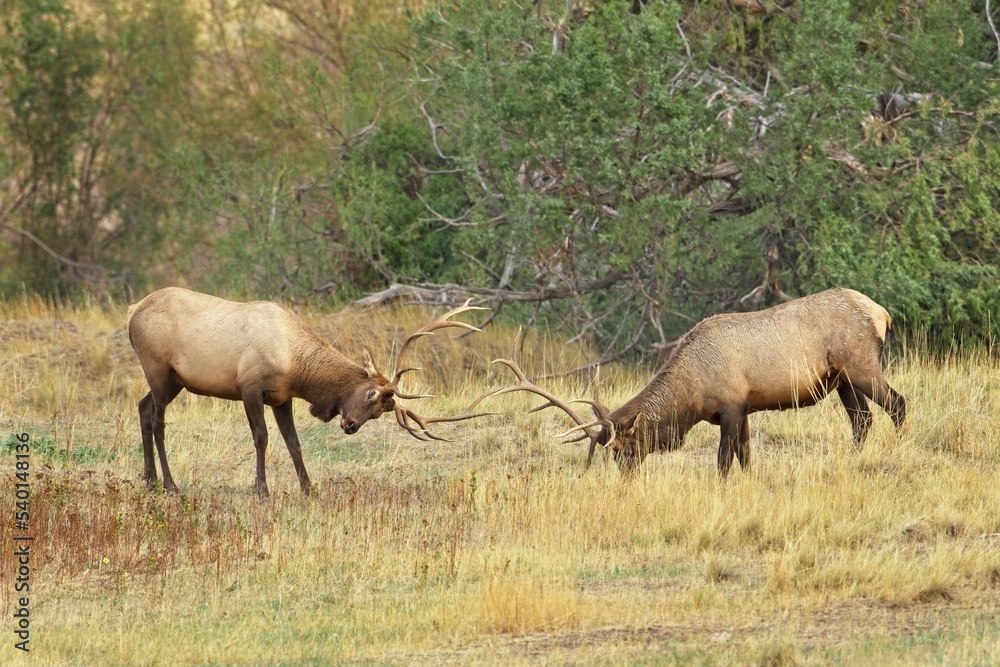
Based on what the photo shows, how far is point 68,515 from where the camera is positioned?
9359 millimetres

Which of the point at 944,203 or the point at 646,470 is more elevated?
the point at 944,203

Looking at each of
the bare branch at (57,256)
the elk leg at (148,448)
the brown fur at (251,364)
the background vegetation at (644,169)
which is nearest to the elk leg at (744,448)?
the brown fur at (251,364)

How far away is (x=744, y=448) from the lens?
10.5 m

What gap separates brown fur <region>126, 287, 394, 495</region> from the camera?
34.8ft

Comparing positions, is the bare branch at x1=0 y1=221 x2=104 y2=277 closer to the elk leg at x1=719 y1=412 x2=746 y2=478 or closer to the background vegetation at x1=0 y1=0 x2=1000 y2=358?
the background vegetation at x1=0 y1=0 x2=1000 y2=358

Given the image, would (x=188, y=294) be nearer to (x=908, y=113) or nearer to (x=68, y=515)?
(x=68, y=515)

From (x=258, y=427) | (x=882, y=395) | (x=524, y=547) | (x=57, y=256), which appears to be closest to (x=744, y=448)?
(x=882, y=395)

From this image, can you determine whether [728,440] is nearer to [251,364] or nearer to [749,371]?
[749,371]

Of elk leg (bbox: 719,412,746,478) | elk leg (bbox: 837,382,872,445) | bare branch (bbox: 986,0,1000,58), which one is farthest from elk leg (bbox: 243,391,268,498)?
bare branch (bbox: 986,0,1000,58)

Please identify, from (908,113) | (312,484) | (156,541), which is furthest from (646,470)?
(908,113)

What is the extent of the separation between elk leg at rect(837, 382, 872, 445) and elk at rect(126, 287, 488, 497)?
289 centimetres

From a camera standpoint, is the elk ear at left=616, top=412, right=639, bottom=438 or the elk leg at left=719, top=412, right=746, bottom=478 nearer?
the elk leg at left=719, top=412, right=746, bottom=478

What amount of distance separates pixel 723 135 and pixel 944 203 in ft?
7.76

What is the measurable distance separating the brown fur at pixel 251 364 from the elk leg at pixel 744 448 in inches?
98.8
